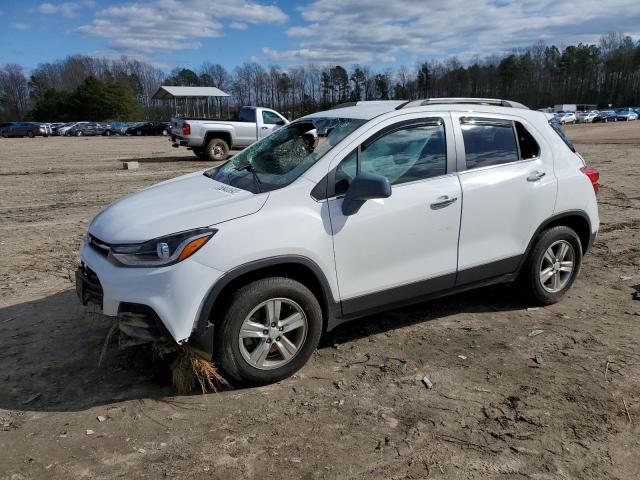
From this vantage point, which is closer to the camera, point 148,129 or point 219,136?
point 219,136

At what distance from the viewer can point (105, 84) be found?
279 feet

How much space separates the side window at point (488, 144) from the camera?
14.6 feet

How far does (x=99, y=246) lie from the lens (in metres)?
3.78

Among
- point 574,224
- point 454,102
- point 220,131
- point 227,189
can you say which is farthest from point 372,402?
point 220,131

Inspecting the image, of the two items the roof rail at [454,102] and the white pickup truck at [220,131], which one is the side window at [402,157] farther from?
the white pickup truck at [220,131]

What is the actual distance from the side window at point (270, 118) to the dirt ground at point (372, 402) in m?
14.7

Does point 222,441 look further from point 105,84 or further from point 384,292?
point 105,84

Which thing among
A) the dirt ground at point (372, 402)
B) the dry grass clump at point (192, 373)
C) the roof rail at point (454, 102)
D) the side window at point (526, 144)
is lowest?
the dirt ground at point (372, 402)

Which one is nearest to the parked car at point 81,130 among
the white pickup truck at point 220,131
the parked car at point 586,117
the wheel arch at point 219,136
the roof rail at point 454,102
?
the white pickup truck at point 220,131

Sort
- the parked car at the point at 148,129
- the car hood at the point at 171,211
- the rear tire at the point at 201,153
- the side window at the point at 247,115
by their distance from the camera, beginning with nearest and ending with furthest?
the car hood at the point at 171,211 → the rear tire at the point at 201,153 → the side window at the point at 247,115 → the parked car at the point at 148,129

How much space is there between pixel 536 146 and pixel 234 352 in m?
3.22

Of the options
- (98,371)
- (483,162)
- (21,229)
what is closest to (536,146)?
(483,162)

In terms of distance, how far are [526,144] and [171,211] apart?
3133mm

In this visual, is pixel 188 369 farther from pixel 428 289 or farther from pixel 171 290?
pixel 428 289
